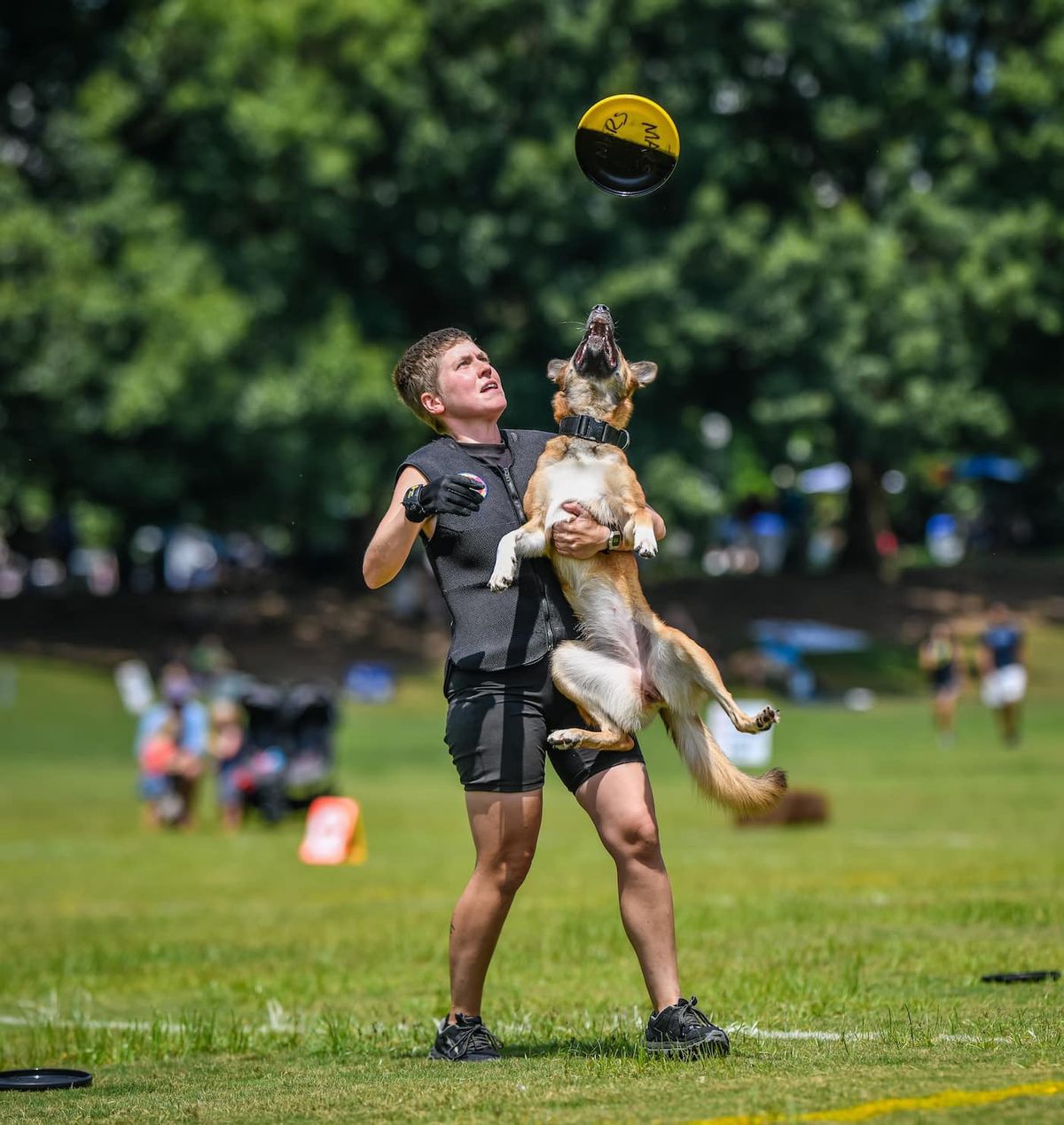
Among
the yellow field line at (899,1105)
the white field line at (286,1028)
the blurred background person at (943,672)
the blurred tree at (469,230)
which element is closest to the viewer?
the yellow field line at (899,1105)

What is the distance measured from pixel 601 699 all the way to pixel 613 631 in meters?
0.24

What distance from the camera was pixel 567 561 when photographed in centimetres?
634

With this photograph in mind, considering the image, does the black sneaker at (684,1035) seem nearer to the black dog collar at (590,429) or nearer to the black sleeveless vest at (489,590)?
the black sleeveless vest at (489,590)

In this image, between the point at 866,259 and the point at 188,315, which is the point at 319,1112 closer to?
the point at 188,315

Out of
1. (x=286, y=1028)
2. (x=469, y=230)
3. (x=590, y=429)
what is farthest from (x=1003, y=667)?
(x=590, y=429)

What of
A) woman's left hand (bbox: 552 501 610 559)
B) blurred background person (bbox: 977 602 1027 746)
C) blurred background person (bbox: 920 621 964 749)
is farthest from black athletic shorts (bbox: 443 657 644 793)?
blurred background person (bbox: 920 621 964 749)

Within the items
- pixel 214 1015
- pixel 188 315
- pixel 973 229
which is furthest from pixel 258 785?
pixel 973 229

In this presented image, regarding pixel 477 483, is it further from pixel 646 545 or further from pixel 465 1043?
pixel 465 1043

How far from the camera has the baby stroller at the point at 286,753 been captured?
21188 millimetres

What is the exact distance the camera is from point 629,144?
708 cm

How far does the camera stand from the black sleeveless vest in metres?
6.37

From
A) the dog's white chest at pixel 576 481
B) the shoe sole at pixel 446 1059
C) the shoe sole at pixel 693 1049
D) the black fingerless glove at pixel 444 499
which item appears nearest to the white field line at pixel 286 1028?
the shoe sole at pixel 693 1049

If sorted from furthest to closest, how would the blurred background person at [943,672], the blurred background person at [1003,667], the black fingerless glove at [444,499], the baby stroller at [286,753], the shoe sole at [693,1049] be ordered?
1. the blurred background person at [943,672]
2. the blurred background person at [1003,667]
3. the baby stroller at [286,753]
4. the black fingerless glove at [444,499]
5. the shoe sole at [693,1049]

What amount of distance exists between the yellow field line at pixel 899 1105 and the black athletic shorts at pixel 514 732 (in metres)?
1.65
